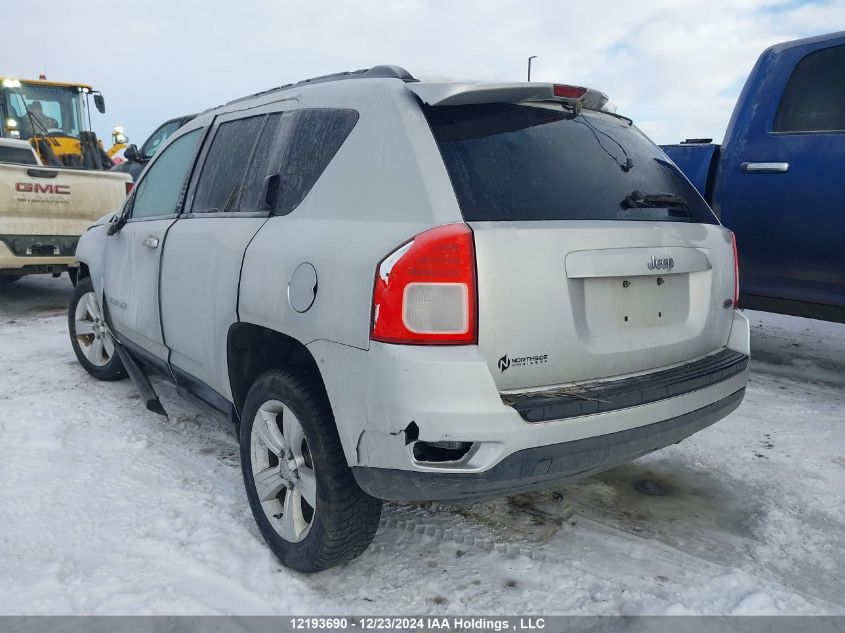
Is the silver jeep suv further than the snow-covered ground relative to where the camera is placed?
No

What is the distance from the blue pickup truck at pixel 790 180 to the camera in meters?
4.12

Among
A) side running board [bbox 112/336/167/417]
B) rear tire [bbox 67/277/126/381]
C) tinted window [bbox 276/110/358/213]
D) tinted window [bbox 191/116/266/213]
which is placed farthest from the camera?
rear tire [bbox 67/277/126/381]

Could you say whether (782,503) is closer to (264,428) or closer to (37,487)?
(264,428)

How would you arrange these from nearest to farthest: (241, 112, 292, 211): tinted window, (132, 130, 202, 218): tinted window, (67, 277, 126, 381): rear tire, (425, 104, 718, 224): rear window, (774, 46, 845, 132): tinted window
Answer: (425, 104, 718, 224): rear window
(241, 112, 292, 211): tinted window
(132, 130, 202, 218): tinted window
(774, 46, 845, 132): tinted window
(67, 277, 126, 381): rear tire

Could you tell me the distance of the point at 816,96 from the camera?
14.0 ft

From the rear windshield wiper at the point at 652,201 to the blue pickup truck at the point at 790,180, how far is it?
2.06 m

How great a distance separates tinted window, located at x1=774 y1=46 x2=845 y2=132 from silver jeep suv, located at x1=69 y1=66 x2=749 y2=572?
2.12 m

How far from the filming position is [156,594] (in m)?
2.26

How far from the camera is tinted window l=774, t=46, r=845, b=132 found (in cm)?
419

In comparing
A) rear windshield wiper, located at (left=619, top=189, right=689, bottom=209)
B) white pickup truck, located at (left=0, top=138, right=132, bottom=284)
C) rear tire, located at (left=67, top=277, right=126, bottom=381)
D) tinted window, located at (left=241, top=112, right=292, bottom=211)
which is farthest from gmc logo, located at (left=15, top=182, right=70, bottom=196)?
rear windshield wiper, located at (left=619, top=189, right=689, bottom=209)

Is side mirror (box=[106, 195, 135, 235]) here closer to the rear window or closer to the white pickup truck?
the rear window

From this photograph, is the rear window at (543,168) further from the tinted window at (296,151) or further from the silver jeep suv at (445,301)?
the tinted window at (296,151)

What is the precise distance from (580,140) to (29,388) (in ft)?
13.2

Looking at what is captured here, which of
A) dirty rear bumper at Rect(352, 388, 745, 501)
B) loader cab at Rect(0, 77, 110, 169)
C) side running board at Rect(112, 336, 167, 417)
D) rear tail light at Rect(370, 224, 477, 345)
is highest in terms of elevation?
loader cab at Rect(0, 77, 110, 169)
